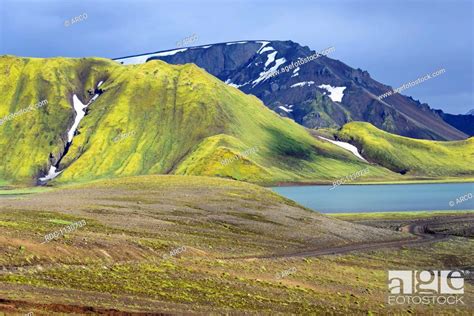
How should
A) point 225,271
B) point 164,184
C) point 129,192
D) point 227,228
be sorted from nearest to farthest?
point 225,271
point 227,228
point 129,192
point 164,184

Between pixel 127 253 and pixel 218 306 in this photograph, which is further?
pixel 127 253

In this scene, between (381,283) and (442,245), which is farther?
(442,245)

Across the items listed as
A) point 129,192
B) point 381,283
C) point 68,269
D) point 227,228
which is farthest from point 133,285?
point 129,192

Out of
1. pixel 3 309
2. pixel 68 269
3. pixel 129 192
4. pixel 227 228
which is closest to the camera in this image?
pixel 3 309

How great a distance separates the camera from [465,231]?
107 metres

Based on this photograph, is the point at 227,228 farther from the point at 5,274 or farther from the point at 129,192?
the point at 5,274

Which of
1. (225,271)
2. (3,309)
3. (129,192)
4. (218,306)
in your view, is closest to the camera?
(3,309)

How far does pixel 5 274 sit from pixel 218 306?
47.6 feet

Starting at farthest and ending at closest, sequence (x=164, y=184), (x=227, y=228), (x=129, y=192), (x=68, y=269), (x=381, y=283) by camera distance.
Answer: (x=164, y=184)
(x=129, y=192)
(x=227, y=228)
(x=381, y=283)
(x=68, y=269)

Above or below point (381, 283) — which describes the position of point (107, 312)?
above

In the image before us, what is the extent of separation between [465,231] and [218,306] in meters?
78.2

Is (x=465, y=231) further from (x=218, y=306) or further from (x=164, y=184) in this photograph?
(x=218, y=306)

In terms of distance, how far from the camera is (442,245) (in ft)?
294

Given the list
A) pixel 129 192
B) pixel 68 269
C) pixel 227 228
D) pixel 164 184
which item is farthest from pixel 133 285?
pixel 164 184
